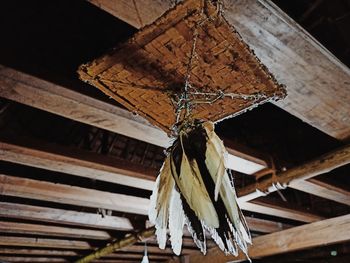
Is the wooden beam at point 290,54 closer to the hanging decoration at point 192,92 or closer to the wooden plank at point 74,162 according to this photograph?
the hanging decoration at point 192,92

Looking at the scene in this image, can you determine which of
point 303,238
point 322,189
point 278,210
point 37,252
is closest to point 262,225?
point 303,238

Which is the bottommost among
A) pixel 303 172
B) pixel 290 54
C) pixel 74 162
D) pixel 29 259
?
pixel 303 172

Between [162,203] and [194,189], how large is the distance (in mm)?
187

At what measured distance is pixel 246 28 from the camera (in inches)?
65.9

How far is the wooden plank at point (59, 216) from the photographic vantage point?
3950mm

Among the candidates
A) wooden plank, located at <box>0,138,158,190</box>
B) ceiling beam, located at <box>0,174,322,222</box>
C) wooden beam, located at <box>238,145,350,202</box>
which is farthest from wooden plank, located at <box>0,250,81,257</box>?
wooden beam, located at <box>238,145,350,202</box>

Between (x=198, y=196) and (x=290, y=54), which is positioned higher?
(x=290, y=54)

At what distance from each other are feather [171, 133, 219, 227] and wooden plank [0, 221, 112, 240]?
4.00 m

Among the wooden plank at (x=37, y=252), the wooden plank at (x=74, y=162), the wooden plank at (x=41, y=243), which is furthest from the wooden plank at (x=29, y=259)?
the wooden plank at (x=74, y=162)

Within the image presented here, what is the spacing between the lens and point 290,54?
6.01ft

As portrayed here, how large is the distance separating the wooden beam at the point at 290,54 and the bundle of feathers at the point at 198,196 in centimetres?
58

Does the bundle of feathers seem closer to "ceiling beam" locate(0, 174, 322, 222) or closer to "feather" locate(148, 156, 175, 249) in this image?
"feather" locate(148, 156, 175, 249)

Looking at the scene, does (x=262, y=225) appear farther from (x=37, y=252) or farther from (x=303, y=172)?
(x=37, y=252)

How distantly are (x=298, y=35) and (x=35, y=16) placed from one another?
2218 mm
